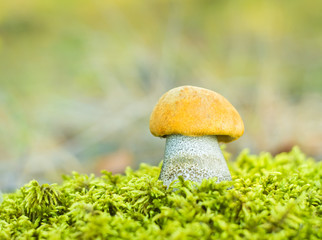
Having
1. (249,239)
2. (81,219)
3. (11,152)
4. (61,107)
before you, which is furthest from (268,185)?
(61,107)

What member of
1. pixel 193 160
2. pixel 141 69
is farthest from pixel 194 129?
pixel 141 69

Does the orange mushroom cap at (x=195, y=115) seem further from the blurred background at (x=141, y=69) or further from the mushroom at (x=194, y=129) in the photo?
the blurred background at (x=141, y=69)

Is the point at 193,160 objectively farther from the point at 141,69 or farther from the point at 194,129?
the point at 141,69

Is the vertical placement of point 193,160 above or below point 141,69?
below

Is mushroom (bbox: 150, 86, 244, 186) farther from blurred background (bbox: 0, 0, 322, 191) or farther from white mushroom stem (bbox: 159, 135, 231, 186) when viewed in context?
blurred background (bbox: 0, 0, 322, 191)

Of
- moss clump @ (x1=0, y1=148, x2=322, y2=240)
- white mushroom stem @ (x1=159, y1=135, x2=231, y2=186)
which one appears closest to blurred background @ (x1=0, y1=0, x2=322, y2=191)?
white mushroom stem @ (x1=159, y1=135, x2=231, y2=186)

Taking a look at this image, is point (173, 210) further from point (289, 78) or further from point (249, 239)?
point (289, 78)

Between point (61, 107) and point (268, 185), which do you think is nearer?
point (268, 185)
